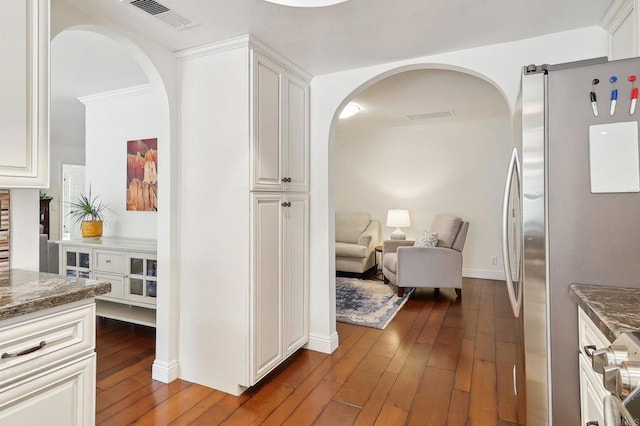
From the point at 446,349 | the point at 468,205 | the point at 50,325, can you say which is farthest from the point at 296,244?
the point at 468,205

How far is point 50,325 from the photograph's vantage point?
1.18 meters

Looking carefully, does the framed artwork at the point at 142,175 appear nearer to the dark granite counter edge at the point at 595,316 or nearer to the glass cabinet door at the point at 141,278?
the glass cabinet door at the point at 141,278

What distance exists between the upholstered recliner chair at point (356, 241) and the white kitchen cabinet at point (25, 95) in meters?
4.21

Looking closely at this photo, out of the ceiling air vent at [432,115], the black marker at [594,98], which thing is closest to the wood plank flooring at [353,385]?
the black marker at [594,98]

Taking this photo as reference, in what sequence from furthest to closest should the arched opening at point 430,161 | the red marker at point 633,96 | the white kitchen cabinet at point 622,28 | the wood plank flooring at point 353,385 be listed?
the arched opening at point 430,161 < the wood plank flooring at point 353,385 < the white kitchen cabinet at point 622,28 < the red marker at point 633,96

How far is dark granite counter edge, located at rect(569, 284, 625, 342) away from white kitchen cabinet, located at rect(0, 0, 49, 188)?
77.6 inches

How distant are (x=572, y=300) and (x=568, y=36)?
1.69 m

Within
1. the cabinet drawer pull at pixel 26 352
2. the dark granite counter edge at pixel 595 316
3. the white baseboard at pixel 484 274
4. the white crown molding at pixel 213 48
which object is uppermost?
the white crown molding at pixel 213 48

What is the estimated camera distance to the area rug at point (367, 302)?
11.7ft

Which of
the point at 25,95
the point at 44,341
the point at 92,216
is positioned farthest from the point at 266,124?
the point at 92,216

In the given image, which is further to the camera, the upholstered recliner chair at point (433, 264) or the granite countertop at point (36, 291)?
the upholstered recliner chair at point (433, 264)

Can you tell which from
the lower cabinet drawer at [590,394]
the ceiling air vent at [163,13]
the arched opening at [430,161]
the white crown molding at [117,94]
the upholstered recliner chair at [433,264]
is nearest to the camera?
the lower cabinet drawer at [590,394]

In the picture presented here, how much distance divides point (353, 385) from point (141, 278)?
1.92 m

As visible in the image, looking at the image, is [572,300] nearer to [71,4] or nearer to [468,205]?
[71,4]
